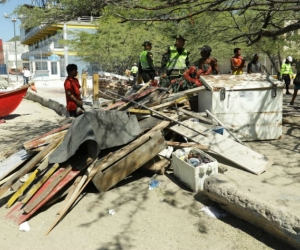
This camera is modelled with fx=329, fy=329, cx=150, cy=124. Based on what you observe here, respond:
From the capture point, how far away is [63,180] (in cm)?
427

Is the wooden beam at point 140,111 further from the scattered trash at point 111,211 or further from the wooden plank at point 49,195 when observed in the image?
the scattered trash at point 111,211

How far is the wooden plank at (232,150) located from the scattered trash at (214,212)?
1113mm

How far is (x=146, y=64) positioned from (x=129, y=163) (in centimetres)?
497

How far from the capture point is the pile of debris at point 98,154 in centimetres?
421

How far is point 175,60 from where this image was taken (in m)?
7.73

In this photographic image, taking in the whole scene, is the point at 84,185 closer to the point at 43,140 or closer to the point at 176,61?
the point at 43,140

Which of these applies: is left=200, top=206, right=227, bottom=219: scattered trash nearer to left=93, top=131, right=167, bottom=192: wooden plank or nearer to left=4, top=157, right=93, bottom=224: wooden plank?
left=93, top=131, right=167, bottom=192: wooden plank

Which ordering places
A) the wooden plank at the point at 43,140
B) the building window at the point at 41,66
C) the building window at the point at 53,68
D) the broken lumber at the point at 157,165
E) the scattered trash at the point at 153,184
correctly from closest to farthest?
the scattered trash at the point at 153,184
the wooden plank at the point at 43,140
the broken lumber at the point at 157,165
the building window at the point at 53,68
the building window at the point at 41,66

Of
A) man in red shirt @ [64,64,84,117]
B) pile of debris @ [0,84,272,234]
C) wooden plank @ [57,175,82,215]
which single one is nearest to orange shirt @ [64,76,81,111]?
man in red shirt @ [64,64,84,117]

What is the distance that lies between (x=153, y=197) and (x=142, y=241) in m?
1.04

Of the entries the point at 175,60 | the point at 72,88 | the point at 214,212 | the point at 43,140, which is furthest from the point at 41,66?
the point at 214,212

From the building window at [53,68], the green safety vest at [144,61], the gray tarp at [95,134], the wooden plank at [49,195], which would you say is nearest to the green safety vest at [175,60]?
the green safety vest at [144,61]

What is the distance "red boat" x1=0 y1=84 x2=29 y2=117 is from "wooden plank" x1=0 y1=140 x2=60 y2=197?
7.74 metres

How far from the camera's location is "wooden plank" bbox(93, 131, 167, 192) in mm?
4491
